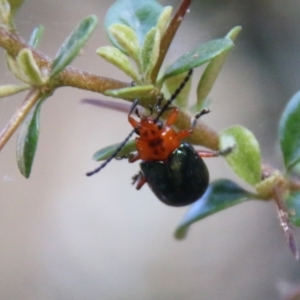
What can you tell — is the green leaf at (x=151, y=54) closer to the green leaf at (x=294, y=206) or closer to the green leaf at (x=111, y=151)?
the green leaf at (x=111, y=151)

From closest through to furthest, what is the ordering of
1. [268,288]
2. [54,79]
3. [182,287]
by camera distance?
[54,79], [268,288], [182,287]

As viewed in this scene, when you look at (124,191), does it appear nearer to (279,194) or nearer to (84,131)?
(84,131)

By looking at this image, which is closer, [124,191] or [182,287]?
[182,287]

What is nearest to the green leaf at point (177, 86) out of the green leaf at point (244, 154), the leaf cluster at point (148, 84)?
the leaf cluster at point (148, 84)

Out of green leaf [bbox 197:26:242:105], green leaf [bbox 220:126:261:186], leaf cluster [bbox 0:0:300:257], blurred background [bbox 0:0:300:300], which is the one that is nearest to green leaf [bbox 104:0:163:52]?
leaf cluster [bbox 0:0:300:257]

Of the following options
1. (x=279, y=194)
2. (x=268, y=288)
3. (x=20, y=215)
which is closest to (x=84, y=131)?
(x=20, y=215)
